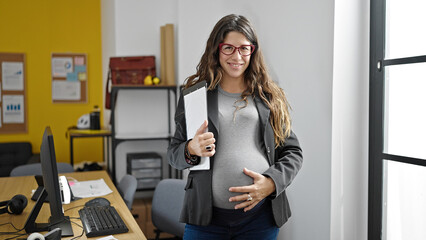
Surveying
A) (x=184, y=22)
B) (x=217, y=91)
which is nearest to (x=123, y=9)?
(x=184, y=22)

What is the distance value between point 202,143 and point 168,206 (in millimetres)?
1175

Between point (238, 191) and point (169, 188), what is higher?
point (238, 191)

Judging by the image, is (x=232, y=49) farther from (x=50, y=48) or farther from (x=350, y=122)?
(x=50, y=48)

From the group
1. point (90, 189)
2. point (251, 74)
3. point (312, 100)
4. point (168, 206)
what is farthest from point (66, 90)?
point (251, 74)

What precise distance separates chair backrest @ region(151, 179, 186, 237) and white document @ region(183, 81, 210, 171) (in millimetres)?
998

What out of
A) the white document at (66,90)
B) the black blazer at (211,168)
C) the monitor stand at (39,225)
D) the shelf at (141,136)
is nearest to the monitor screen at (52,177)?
the monitor stand at (39,225)

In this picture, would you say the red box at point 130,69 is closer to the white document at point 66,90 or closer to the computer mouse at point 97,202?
the white document at point 66,90

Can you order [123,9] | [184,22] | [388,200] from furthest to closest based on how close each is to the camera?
[123,9]
[184,22]
[388,200]

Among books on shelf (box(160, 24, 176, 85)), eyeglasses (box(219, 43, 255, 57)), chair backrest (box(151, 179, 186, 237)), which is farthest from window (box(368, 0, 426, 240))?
books on shelf (box(160, 24, 176, 85))

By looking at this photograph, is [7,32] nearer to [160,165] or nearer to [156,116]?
[156,116]

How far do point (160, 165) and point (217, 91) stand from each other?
243 cm

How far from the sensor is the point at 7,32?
206 inches

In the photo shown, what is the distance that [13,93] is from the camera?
17.3 ft

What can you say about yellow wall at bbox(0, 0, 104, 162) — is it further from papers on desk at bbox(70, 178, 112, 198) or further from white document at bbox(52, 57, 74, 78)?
papers on desk at bbox(70, 178, 112, 198)
